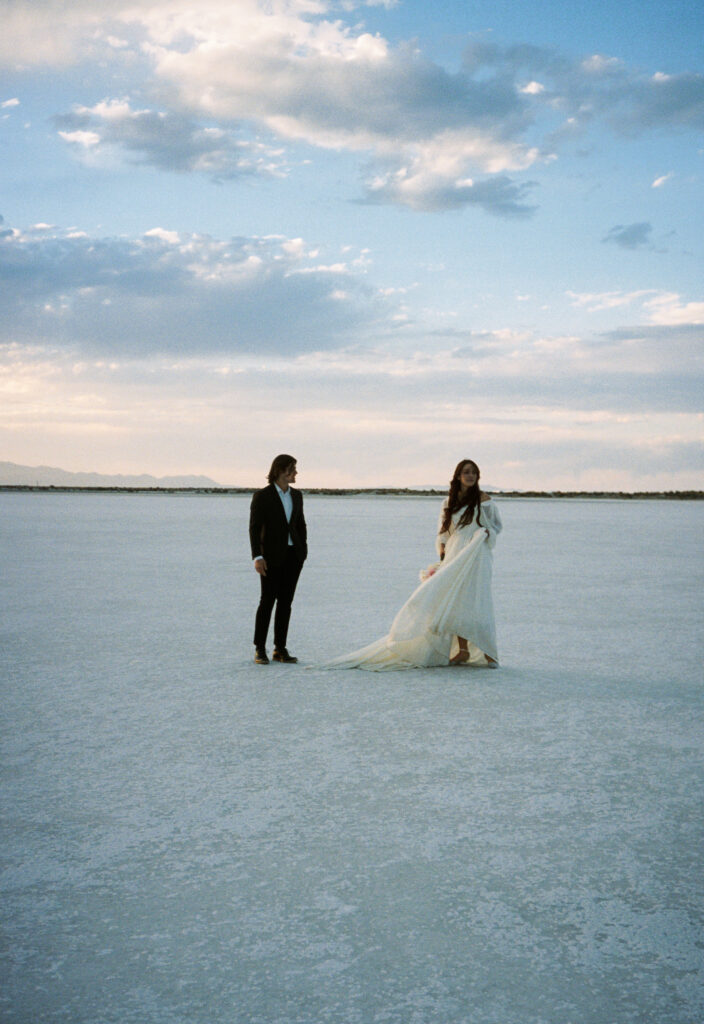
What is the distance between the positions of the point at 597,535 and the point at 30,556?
53.4 ft

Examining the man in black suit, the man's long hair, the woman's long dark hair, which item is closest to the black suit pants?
the man in black suit

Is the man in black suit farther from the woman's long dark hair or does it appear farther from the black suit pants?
the woman's long dark hair

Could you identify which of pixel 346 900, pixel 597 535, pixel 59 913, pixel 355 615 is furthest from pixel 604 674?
pixel 597 535

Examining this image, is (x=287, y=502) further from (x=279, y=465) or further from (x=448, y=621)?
(x=448, y=621)

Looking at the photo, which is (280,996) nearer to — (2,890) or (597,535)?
(2,890)

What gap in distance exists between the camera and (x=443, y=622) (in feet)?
24.1

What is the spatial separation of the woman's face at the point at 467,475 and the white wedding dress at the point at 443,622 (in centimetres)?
44

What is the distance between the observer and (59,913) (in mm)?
3008

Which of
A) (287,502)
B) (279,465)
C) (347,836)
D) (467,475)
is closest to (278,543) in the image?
(287,502)

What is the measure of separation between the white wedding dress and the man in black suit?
2.36ft

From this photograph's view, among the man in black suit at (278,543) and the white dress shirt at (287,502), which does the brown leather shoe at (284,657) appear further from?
the white dress shirt at (287,502)

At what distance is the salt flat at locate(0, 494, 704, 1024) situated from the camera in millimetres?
2576

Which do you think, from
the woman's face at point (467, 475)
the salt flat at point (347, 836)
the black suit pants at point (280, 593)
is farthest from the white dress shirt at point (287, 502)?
the woman's face at point (467, 475)

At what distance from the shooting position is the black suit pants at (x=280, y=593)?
7594 mm
